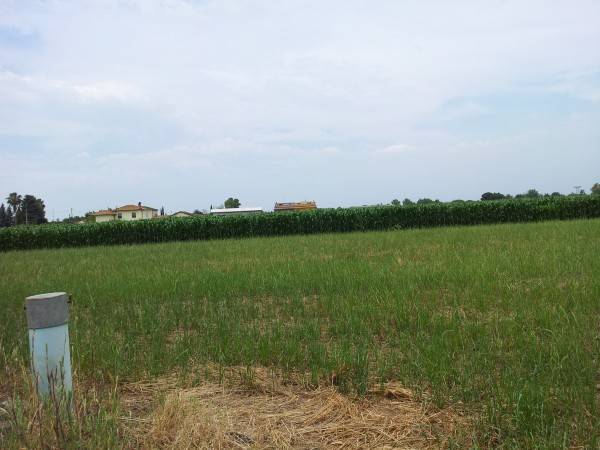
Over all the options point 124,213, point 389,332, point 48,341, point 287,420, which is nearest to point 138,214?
point 124,213

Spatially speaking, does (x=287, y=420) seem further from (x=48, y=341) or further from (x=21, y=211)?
(x=21, y=211)

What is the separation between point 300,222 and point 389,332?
79.1 ft

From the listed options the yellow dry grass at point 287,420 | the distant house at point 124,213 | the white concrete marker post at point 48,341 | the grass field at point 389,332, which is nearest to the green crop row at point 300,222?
the grass field at point 389,332

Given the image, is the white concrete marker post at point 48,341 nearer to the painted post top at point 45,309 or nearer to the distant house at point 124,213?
the painted post top at point 45,309

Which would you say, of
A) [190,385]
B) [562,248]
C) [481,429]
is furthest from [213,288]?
[562,248]

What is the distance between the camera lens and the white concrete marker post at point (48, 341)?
2.65 m

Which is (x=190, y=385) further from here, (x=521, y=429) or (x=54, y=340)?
(x=521, y=429)

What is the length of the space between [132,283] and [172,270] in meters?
2.06

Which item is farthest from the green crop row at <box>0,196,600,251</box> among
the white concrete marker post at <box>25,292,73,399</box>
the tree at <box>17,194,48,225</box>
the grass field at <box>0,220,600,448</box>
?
the tree at <box>17,194,48,225</box>

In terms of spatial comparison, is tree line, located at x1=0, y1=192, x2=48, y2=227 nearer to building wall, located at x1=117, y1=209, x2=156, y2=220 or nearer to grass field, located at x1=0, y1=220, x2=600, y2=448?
building wall, located at x1=117, y1=209, x2=156, y2=220

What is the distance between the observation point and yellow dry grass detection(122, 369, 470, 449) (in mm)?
2748

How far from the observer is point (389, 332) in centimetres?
482

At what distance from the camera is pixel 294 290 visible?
24.5 feet

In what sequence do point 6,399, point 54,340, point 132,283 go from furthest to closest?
point 132,283 < point 6,399 < point 54,340
